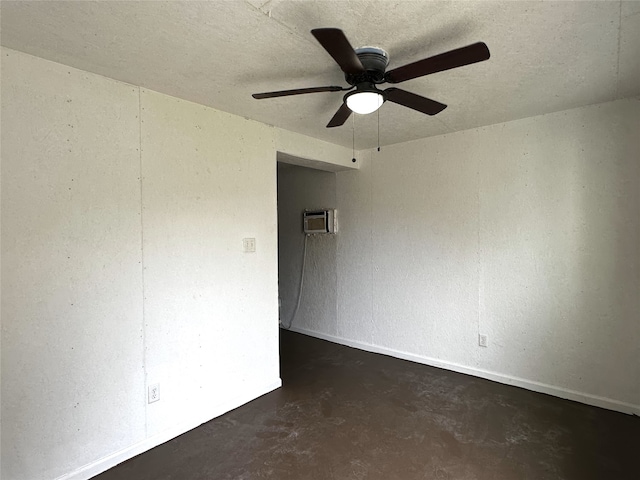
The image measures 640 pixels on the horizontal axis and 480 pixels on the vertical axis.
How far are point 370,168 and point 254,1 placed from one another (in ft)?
8.66

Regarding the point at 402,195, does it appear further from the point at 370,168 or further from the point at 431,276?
the point at 431,276

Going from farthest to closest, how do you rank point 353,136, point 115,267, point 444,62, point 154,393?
point 353,136
point 154,393
point 115,267
point 444,62

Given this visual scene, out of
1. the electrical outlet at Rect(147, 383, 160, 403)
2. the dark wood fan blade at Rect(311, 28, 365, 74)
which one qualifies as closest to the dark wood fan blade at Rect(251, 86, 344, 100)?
the dark wood fan blade at Rect(311, 28, 365, 74)

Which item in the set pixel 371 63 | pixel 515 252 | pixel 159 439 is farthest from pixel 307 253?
pixel 371 63

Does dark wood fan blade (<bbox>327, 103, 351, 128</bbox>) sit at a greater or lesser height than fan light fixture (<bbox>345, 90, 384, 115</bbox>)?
greater

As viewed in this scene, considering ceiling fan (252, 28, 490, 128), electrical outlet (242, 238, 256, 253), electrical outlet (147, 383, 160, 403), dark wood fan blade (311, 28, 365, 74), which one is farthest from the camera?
electrical outlet (242, 238, 256, 253)

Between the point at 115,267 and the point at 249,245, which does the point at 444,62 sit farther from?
the point at 115,267

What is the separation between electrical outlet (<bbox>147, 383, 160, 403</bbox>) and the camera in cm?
221

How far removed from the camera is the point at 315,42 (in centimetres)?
168

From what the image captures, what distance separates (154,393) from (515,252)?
2976 millimetres

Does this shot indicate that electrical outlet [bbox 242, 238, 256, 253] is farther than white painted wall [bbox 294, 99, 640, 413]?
Yes

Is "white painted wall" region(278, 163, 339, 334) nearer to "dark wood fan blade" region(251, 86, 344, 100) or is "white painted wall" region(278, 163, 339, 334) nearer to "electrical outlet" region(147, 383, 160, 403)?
"electrical outlet" region(147, 383, 160, 403)

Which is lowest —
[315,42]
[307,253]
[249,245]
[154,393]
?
[154,393]

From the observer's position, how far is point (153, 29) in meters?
1.58
